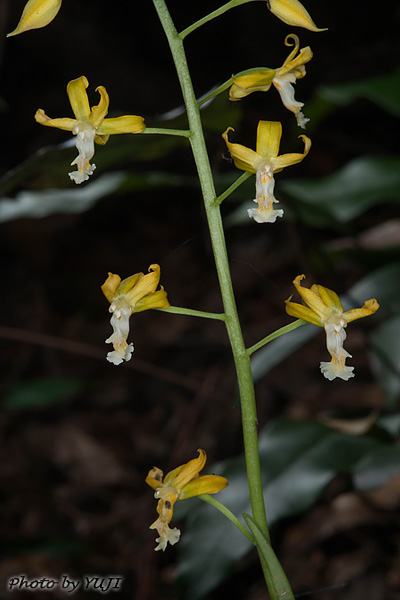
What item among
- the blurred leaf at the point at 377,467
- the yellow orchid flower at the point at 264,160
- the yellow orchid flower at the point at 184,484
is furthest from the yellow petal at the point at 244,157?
the blurred leaf at the point at 377,467

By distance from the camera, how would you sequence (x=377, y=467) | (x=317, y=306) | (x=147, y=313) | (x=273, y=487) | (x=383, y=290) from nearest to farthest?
(x=317, y=306)
(x=273, y=487)
(x=377, y=467)
(x=383, y=290)
(x=147, y=313)

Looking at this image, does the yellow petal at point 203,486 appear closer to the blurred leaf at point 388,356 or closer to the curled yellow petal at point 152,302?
the curled yellow petal at point 152,302

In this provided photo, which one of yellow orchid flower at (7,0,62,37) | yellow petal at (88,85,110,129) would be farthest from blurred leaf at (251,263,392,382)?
yellow orchid flower at (7,0,62,37)

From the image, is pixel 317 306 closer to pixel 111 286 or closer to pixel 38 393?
pixel 111 286

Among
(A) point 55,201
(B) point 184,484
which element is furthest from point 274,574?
(A) point 55,201

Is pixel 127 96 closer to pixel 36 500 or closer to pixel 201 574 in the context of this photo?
pixel 36 500

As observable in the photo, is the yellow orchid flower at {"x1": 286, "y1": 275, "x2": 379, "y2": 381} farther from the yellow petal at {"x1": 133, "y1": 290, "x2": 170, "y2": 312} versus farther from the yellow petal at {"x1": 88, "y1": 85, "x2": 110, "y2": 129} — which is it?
the yellow petal at {"x1": 88, "y1": 85, "x2": 110, "y2": 129}
